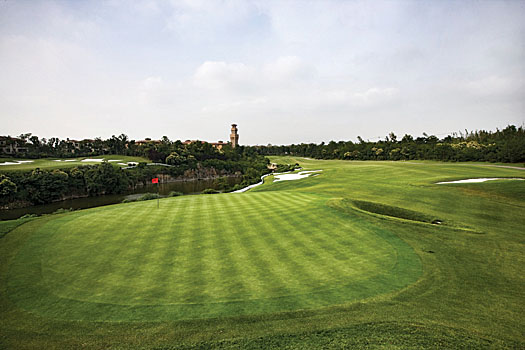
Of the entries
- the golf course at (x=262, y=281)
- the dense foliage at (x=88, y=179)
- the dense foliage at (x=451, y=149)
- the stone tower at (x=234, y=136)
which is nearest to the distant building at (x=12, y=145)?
the dense foliage at (x=88, y=179)

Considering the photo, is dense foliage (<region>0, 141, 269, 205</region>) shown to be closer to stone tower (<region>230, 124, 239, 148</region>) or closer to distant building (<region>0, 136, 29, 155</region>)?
distant building (<region>0, 136, 29, 155</region>)

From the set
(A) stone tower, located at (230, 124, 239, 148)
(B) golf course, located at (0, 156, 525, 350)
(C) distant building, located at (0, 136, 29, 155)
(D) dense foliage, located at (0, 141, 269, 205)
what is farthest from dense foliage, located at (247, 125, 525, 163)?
(C) distant building, located at (0, 136, 29, 155)

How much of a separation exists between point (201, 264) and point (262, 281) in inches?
84.6

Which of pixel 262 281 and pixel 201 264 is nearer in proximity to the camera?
pixel 262 281

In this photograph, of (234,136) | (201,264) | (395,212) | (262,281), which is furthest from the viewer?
(234,136)

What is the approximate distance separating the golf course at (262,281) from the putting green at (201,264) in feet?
0.16

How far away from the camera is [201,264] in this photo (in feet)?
24.7

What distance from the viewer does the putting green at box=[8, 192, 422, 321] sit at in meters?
5.55

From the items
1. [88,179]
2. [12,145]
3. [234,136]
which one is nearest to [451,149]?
[88,179]

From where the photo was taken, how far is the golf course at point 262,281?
4.42m

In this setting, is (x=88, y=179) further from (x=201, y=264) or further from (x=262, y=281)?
(x=262, y=281)

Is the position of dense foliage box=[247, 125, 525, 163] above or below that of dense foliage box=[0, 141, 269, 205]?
above

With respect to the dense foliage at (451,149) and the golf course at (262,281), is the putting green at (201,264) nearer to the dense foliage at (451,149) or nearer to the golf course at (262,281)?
the golf course at (262,281)

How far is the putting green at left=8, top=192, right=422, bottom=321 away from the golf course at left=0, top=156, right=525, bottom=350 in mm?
47
